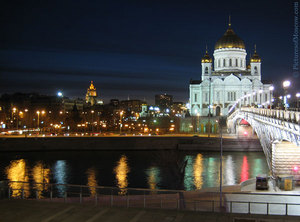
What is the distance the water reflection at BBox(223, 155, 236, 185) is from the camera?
119ft

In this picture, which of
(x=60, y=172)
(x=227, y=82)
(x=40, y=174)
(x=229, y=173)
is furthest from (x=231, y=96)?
(x=40, y=174)

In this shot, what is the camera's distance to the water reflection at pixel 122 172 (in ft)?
113

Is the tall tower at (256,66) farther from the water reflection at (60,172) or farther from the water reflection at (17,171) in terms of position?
the water reflection at (17,171)

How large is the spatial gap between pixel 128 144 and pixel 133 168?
1754 cm

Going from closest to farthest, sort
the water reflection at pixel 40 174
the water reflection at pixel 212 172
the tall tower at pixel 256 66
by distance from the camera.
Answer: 1. the water reflection at pixel 212 172
2. the water reflection at pixel 40 174
3. the tall tower at pixel 256 66

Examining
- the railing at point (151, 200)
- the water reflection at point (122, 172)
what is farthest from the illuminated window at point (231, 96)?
the railing at point (151, 200)

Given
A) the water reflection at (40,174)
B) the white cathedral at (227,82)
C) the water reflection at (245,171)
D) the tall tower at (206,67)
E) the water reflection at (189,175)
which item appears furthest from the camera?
the tall tower at (206,67)

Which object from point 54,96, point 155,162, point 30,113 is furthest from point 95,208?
point 54,96

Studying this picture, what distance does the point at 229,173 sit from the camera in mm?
40406

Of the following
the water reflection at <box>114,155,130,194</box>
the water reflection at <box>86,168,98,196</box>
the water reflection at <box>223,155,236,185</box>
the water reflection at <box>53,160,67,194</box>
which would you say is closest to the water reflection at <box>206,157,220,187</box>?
the water reflection at <box>223,155,236,185</box>

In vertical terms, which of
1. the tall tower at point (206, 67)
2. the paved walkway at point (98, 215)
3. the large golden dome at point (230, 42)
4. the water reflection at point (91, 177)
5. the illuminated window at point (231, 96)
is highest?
the large golden dome at point (230, 42)

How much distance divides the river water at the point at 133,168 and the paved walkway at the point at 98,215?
17397mm

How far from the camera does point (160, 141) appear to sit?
61.5 meters

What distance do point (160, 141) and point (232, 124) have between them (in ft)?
64.1
